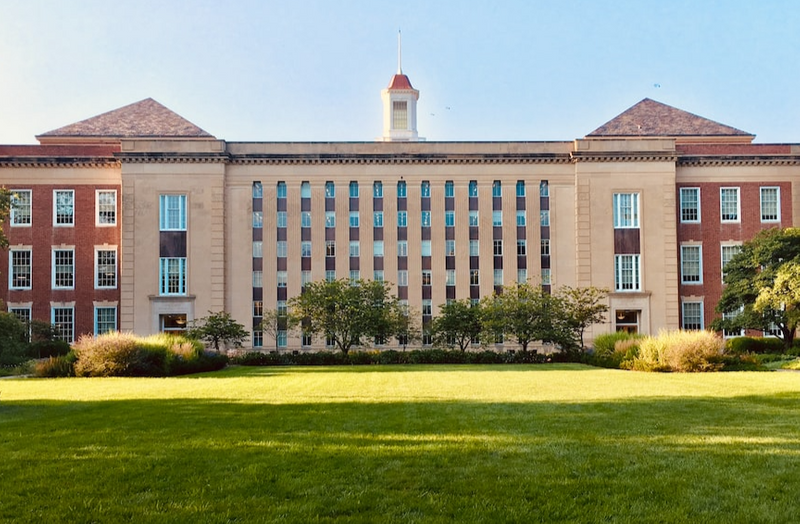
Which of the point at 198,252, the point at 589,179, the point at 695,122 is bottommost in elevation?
the point at 198,252

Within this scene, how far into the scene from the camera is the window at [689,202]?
5675cm

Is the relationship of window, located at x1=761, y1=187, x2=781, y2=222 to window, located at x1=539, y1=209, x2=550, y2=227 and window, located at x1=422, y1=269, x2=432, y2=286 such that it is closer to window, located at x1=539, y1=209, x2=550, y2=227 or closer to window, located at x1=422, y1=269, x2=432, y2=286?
window, located at x1=539, y1=209, x2=550, y2=227

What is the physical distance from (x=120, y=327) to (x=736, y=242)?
43.2 meters

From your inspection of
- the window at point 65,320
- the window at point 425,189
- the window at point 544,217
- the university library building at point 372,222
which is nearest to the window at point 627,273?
the university library building at point 372,222

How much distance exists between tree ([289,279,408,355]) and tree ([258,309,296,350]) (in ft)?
19.2

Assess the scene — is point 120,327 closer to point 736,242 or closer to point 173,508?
point 736,242

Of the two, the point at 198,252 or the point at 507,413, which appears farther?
the point at 198,252

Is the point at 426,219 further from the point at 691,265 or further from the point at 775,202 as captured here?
the point at 775,202

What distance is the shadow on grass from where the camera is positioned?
698 centimetres

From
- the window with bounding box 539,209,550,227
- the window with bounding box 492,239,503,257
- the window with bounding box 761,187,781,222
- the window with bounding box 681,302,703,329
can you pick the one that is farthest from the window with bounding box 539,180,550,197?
the window with bounding box 761,187,781,222

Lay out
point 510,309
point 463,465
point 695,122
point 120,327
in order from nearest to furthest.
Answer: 1. point 463,465
2. point 510,309
3. point 120,327
4. point 695,122

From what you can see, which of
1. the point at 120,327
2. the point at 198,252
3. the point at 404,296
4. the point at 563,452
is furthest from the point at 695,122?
the point at 563,452

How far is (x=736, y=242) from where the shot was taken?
184 ft

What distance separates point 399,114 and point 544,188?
64.2 feet
